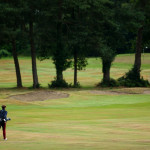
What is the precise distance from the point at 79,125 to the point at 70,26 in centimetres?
3240

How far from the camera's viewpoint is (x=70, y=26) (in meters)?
57.6

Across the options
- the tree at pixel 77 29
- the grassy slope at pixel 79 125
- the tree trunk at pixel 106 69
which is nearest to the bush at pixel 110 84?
the tree trunk at pixel 106 69

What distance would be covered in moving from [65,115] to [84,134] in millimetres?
10127

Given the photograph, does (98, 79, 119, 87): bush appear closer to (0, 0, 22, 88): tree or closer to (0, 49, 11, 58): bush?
(0, 0, 22, 88): tree

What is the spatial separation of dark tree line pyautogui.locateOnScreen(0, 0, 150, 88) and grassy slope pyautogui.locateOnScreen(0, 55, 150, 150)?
1026 centimetres

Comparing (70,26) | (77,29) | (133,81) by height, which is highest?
(70,26)

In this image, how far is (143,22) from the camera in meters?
59.7

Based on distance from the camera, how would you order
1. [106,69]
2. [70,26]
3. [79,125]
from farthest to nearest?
1. [106,69]
2. [70,26]
3. [79,125]

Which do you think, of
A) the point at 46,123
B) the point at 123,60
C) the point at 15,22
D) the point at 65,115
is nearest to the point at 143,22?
the point at 15,22

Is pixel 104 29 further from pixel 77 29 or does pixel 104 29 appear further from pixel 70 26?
pixel 70 26

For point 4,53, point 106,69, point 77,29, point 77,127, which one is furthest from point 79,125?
point 4,53

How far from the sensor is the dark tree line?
5528cm

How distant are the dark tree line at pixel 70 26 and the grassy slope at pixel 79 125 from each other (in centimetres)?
1026

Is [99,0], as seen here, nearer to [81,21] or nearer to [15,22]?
[81,21]
